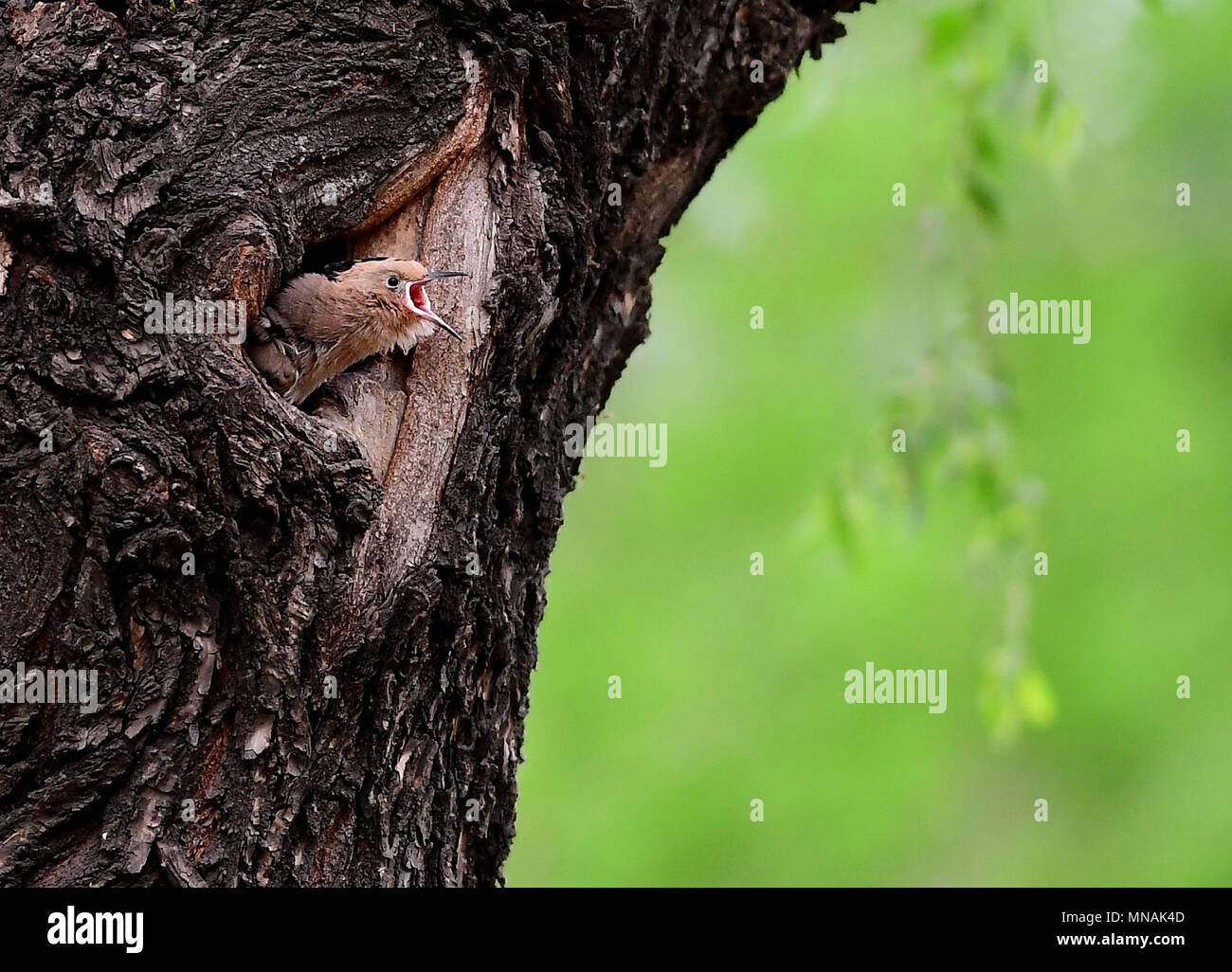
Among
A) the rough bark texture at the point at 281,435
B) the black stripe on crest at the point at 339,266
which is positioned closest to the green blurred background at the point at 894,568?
the black stripe on crest at the point at 339,266

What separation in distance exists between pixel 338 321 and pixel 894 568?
4.47 metres

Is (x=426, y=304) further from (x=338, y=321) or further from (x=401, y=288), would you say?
(x=338, y=321)

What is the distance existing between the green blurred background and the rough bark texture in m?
3.75

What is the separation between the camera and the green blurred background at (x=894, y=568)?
6246 mm

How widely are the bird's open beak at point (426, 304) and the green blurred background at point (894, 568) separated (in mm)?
3788

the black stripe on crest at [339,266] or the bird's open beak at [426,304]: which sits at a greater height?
the black stripe on crest at [339,266]

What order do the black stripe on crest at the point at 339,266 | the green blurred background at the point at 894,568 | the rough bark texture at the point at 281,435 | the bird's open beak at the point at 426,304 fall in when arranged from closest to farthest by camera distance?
the rough bark texture at the point at 281,435 → the bird's open beak at the point at 426,304 → the black stripe on crest at the point at 339,266 → the green blurred background at the point at 894,568

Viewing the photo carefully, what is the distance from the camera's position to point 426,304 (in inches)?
91.9

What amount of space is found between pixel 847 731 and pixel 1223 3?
13.1 feet

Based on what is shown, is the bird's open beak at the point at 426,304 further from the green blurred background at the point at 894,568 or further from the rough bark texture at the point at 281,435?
the green blurred background at the point at 894,568

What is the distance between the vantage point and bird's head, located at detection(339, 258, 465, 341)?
7.72 ft

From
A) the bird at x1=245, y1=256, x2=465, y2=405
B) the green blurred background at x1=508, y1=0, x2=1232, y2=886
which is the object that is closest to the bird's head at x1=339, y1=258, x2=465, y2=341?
the bird at x1=245, y1=256, x2=465, y2=405

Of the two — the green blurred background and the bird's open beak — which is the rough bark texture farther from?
the green blurred background
